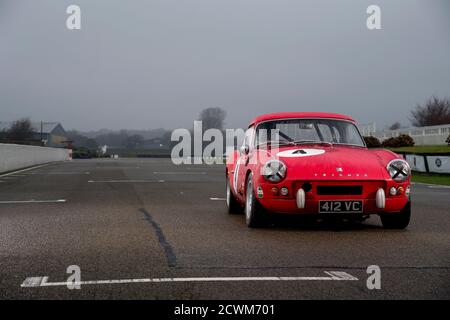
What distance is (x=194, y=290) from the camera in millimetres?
3812

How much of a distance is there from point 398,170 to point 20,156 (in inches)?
1009

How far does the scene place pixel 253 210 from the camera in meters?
6.75

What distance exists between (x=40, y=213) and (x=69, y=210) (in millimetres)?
540

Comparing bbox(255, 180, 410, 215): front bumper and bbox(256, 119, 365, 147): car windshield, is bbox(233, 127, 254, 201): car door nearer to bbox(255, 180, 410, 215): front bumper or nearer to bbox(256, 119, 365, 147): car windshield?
bbox(256, 119, 365, 147): car windshield

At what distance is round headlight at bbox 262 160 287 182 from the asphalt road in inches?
26.1

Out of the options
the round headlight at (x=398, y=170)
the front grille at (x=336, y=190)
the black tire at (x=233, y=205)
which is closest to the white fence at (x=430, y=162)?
the black tire at (x=233, y=205)

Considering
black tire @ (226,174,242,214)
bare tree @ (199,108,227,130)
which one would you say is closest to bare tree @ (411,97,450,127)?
bare tree @ (199,108,227,130)

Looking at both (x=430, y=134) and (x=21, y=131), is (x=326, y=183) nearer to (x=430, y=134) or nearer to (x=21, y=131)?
(x=430, y=134)

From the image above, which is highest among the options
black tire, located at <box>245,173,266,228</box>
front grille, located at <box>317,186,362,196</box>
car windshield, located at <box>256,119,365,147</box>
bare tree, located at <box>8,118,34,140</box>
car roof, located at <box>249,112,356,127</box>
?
bare tree, located at <box>8,118,34,140</box>

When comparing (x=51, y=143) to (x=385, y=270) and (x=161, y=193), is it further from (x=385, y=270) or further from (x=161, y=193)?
(x=385, y=270)

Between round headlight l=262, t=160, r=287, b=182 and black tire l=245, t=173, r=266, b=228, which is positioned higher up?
round headlight l=262, t=160, r=287, b=182

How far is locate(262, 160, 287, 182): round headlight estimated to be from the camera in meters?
6.40

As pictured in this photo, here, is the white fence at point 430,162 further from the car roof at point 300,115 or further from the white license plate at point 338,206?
the white license plate at point 338,206

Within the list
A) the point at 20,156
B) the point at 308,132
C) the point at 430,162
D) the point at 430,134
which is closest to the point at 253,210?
the point at 308,132
